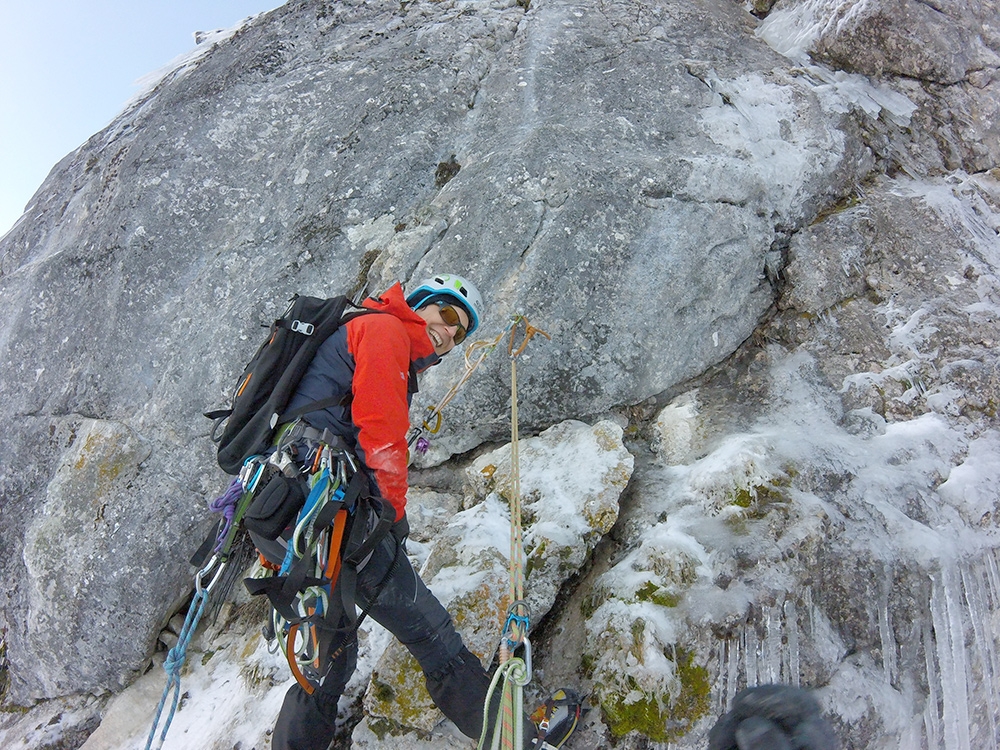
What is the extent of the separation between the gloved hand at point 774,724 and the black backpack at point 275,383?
8.03 ft

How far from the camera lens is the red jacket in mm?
3213

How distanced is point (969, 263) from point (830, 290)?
3.94 ft

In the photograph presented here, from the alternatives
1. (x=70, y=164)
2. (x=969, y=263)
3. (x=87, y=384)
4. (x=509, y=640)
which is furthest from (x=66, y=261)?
(x=969, y=263)

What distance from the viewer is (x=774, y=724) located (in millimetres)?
1843

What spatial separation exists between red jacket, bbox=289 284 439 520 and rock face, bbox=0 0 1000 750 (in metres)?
1.76

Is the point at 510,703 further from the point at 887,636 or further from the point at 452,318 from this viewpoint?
the point at 887,636

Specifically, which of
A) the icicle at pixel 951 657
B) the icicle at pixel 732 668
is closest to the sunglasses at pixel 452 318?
the icicle at pixel 732 668

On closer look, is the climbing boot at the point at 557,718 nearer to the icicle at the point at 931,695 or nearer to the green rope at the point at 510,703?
the green rope at the point at 510,703

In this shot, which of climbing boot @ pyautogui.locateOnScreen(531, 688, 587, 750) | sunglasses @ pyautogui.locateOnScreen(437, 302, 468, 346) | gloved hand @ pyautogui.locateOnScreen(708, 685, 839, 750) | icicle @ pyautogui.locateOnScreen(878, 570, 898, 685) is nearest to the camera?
gloved hand @ pyautogui.locateOnScreen(708, 685, 839, 750)

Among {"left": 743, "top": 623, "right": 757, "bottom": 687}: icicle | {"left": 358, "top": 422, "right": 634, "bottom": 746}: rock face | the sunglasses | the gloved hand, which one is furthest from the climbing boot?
the sunglasses

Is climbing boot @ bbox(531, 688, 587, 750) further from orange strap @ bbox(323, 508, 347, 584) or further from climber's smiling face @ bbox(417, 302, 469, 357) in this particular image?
climber's smiling face @ bbox(417, 302, 469, 357)

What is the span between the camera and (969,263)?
5574 mm

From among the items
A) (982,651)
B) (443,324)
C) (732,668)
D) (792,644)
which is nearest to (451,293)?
(443,324)

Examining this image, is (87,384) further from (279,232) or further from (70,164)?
(70,164)
